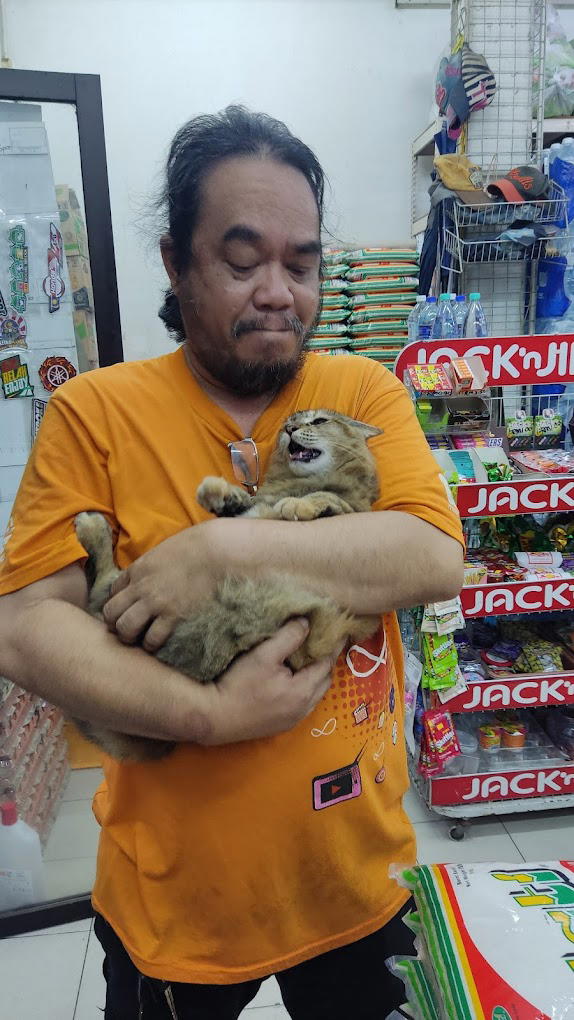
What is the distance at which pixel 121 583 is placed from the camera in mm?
839

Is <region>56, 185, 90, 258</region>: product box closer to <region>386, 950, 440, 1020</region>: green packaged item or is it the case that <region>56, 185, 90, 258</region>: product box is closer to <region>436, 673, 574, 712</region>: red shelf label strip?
<region>436, 673, 574, 712</region>: red shelf label strip

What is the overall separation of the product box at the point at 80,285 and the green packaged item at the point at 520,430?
60.1 inches

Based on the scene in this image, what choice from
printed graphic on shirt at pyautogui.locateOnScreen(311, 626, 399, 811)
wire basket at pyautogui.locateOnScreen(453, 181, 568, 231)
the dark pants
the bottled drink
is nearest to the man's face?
printed graphic on shirt at pyautogui.locateOnScreen(311, 626, 399, 811)

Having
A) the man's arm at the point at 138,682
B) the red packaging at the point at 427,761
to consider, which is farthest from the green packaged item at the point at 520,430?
the man's arm at the point at 138,682

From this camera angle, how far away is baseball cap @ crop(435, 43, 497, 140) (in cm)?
269

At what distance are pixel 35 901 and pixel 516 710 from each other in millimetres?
1903

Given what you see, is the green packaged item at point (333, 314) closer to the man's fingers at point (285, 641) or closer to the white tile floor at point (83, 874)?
the white tile floor at point (83, 874)

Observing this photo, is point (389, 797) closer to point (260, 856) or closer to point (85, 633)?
point (260, 856)

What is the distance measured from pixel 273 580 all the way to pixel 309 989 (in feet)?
2.18

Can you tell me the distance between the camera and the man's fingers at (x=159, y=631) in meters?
0.78

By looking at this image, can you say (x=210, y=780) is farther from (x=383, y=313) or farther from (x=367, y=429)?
(x=383, y=313)

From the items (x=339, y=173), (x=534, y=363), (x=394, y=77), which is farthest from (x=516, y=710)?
(x=394, y=77)

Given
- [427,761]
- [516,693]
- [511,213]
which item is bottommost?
[427,761]

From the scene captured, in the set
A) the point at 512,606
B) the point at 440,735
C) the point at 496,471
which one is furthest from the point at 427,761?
the point at 496,471
